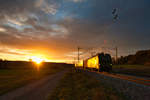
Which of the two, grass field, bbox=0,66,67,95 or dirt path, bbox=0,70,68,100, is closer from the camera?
dirt path, bbox=0,70,68,100

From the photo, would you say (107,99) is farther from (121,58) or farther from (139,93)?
(121,58)

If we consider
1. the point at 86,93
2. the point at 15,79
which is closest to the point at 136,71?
the point at 86,93

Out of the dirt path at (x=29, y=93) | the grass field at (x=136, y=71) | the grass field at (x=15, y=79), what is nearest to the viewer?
the dirt path at (x=29, y=93)

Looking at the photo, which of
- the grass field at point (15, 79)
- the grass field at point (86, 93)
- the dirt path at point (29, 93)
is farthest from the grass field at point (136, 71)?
the grass field at point (15, 79)

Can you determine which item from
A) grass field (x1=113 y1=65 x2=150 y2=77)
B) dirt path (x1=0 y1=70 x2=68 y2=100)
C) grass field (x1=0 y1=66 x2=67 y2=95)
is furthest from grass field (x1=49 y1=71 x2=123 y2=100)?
grass field (x1=113 y1=65 x2=150 y2=77)

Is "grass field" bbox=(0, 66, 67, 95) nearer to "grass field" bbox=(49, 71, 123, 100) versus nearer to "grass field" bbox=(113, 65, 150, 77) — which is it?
"grass field" bbox=(49, 71, 123, 100)

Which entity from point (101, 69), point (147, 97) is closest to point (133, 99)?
point (147, 97)

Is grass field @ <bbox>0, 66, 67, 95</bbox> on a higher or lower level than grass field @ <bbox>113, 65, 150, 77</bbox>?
lower

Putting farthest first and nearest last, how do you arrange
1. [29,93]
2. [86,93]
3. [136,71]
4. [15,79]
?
[136,71] < [15,79] < [29,93] < [86,93]

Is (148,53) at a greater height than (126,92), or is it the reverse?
(148,53)

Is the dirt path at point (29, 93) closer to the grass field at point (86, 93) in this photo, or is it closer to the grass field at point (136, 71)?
the grass field at point (86, 93)

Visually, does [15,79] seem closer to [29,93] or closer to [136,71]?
[29,93]

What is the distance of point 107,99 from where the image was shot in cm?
836

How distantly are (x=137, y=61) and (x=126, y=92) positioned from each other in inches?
3932
